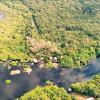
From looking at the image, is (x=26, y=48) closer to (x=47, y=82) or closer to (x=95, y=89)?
(x=47, y=82)

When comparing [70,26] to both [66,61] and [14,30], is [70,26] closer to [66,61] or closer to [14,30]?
[14,30]

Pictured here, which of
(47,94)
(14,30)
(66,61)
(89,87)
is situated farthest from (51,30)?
(47,94)

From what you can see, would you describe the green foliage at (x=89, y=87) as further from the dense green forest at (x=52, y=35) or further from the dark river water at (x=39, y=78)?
the dark river water at (x=39, y=78)

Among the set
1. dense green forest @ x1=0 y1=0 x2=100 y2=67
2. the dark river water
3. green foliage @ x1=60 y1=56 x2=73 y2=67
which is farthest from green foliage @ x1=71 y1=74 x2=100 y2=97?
dense green forest @ x1=0 y1=0 x2=100 y2=67

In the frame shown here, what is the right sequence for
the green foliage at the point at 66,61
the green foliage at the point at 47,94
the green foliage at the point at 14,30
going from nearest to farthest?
the green foliage at the point at 47,94 < the green foliage at the point at 66,61 < the green foliage at the point at 14,30

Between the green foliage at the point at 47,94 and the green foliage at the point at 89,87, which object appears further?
the green foliage at the point at 89,87

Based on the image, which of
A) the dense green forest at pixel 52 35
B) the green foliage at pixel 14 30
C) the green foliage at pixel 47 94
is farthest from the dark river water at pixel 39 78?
the green foliage at pixel 14 30
